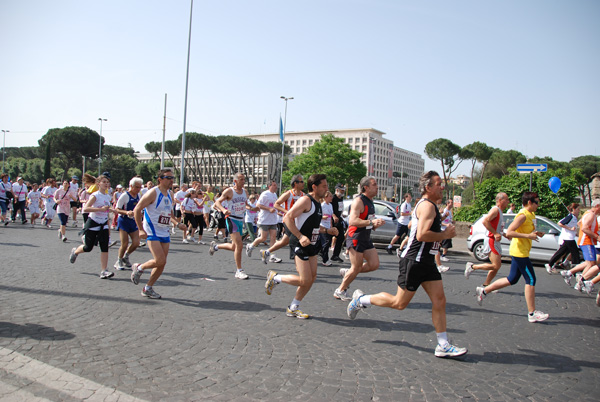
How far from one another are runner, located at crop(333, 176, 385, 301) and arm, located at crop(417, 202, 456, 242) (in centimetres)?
197

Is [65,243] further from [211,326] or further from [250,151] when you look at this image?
[250,151]

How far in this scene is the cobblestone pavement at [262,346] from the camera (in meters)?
3.35

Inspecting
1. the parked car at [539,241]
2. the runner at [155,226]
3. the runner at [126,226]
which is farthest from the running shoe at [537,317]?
the parked car at [539,241]

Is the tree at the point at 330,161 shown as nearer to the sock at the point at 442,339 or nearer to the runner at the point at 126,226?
the runner at the point at 126,226

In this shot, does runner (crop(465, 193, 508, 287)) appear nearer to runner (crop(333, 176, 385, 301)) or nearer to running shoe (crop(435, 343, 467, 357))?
runner (crop(333, 176, 385, 301))

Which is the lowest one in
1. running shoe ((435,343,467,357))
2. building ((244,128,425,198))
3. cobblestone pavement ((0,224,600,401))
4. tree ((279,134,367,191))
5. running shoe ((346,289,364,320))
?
cobblestone pavement ((0,224,600,401))

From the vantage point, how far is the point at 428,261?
424 cm

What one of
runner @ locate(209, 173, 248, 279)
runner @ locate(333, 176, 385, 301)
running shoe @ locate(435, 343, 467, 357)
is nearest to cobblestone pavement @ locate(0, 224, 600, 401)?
running shoe @ locate(435, 343, 467, 357)

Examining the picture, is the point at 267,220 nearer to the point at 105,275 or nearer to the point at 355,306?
the point at 105,275

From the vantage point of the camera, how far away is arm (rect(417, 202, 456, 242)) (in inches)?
160

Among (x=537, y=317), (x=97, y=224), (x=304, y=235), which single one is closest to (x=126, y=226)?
(x=97, y=224)

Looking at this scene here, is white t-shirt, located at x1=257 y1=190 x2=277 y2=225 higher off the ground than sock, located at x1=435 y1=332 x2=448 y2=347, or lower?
higher

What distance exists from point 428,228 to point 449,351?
1179 mm

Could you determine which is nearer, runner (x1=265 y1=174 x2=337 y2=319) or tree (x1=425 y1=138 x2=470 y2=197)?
runner (x1=265 y1=174 x2=337 y2=319)
